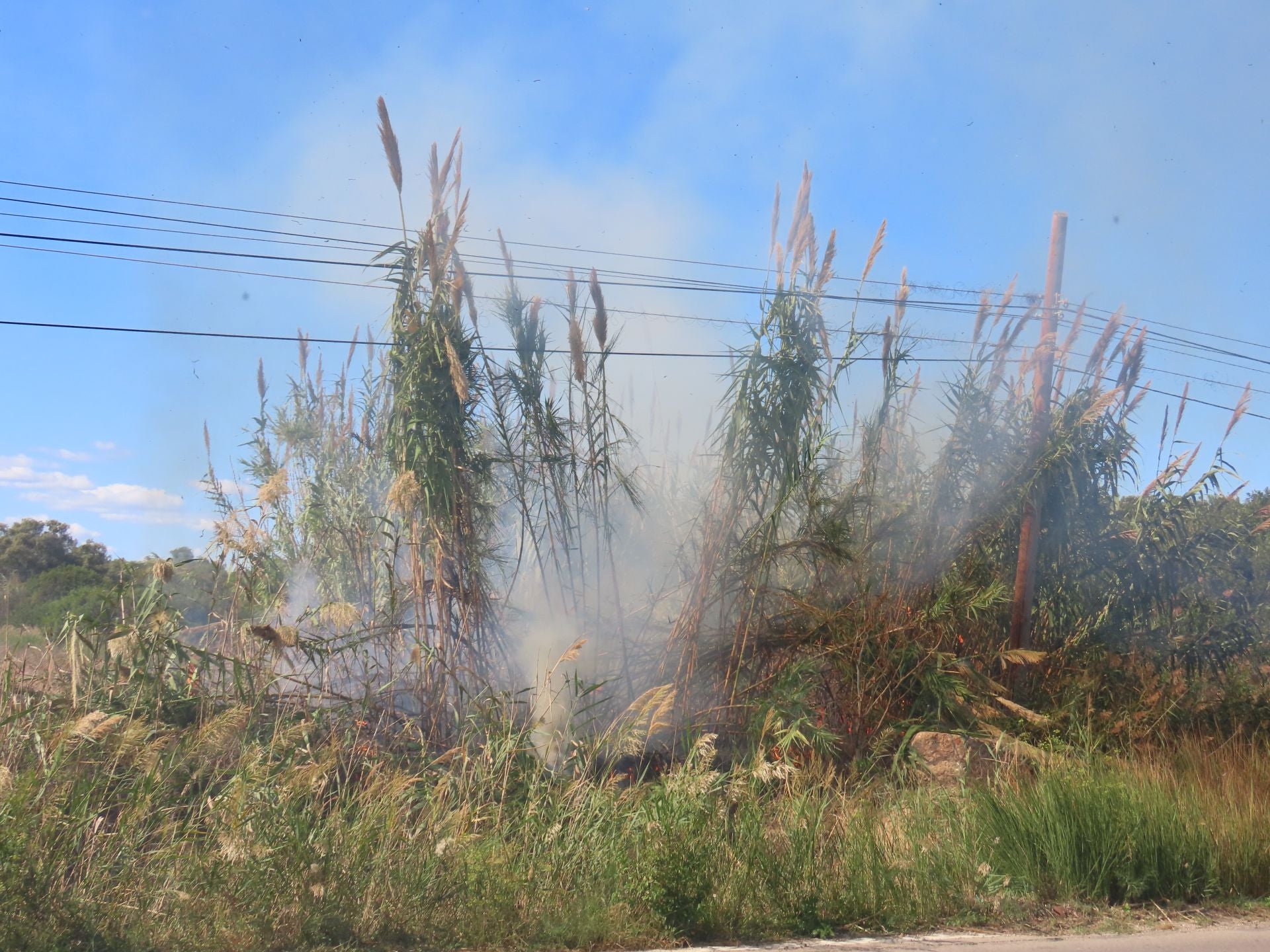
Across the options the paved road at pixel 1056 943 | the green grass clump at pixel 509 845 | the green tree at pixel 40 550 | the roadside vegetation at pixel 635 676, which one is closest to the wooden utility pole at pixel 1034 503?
the roadside vegetation at pixel 635 676

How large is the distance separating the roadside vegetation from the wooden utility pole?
21 centimetres

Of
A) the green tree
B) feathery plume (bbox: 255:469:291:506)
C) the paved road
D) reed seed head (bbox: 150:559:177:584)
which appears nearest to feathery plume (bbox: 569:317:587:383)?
feathery plume (bbox: 255:469:291:506)

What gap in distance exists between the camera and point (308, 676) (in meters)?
7.05

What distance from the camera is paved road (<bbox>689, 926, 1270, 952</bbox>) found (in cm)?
464

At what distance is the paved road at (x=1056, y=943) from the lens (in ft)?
15.2

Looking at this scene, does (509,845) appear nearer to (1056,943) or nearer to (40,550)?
(1056,943)

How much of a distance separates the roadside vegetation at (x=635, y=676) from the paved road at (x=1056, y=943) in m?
0.21

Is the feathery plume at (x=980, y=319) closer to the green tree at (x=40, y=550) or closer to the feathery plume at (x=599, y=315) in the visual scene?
the feathery plume at (x=599, y=315)

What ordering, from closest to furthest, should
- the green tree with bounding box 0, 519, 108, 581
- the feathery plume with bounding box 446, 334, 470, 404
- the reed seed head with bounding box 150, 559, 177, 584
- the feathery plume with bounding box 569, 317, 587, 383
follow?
1. the reed seed head with bounding box 150, 559, 177, 584
2. the feathery plume with bounding box 446, 334, 470, 404
3. the feathery plume with bounding box 569, 317, 587, 383
4. the green tree with bounding box 0, 519, 108, 581

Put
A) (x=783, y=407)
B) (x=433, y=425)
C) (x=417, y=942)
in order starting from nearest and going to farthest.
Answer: (x=417, y=942) < (x=433, y=425) < (x=783, y=407)

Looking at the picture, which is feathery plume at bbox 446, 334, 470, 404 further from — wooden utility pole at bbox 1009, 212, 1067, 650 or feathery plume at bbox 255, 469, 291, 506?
wooden utility pole at bbox 1009, 212, 1067, 650

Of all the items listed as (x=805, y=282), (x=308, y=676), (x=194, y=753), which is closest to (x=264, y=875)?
(x=194, y=753)

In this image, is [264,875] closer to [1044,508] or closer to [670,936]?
[670,936]

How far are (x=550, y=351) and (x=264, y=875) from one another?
17.0 feet
